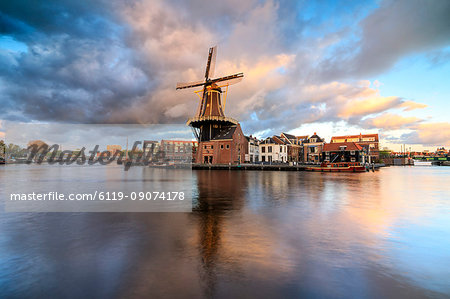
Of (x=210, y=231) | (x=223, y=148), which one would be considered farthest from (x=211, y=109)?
(x=210, y=231)

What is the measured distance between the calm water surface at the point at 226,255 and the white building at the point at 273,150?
61.7 metres

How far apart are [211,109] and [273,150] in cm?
2511

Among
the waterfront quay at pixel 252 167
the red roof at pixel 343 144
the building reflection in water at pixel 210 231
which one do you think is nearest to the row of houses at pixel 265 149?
the red roof at pixel 343 144

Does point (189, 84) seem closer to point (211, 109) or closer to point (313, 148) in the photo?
point (211, 109)

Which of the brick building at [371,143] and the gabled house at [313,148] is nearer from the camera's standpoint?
the gabled house at [313,148]

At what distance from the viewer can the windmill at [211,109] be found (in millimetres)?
60000

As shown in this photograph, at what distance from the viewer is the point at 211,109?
61.0 metres

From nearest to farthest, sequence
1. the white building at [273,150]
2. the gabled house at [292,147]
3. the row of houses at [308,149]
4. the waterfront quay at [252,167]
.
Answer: the row of houses at [308,149] < the waterfront quay at [252,167] < the white building at [273,150] < the gabled house at [292,147]

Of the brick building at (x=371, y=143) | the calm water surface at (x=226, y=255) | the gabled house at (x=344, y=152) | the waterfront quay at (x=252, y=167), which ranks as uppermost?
the brick building at (x=371, y=143)

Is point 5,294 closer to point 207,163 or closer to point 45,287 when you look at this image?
point 45,287

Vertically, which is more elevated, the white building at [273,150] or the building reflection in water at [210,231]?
the white building at [273,150]

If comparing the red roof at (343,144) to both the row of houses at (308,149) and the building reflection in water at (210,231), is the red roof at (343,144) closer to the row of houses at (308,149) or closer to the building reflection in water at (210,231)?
the row of houses at (308,149)

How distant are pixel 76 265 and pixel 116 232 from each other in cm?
319

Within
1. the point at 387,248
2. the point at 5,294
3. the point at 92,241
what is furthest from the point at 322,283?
the point at 92,241
